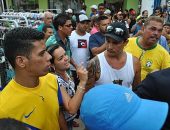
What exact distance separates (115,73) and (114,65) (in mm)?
80

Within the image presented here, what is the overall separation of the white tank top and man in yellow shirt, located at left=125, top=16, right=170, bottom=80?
41cm

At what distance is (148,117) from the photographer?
1148 mm

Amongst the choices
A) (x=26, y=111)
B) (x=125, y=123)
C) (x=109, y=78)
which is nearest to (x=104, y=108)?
(x=125, y=123)

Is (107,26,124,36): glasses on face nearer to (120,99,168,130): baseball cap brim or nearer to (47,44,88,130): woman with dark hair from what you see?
(47,44,88,130): woman with dark hair

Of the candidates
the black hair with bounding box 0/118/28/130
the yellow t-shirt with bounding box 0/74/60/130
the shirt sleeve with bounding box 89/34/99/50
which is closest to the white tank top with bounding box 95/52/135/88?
the yellow t-shirt with bounding box 0/74/60/130

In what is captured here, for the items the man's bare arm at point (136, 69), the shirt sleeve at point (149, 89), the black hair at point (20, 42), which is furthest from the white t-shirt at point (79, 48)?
the shirt sleeve at point (149, 89)

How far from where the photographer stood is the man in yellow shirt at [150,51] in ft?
8.86

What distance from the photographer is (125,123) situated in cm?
108

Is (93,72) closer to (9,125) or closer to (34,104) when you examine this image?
(34,104)

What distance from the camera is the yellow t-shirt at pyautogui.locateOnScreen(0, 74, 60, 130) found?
5.08 feet

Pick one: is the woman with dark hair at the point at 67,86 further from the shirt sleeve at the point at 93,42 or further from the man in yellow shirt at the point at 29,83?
the shirt sleeve at the point at 93,42

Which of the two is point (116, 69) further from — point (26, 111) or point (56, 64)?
point (26, 111)

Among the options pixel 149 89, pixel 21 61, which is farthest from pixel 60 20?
pixel 149 89

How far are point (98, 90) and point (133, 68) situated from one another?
1.26 meters
